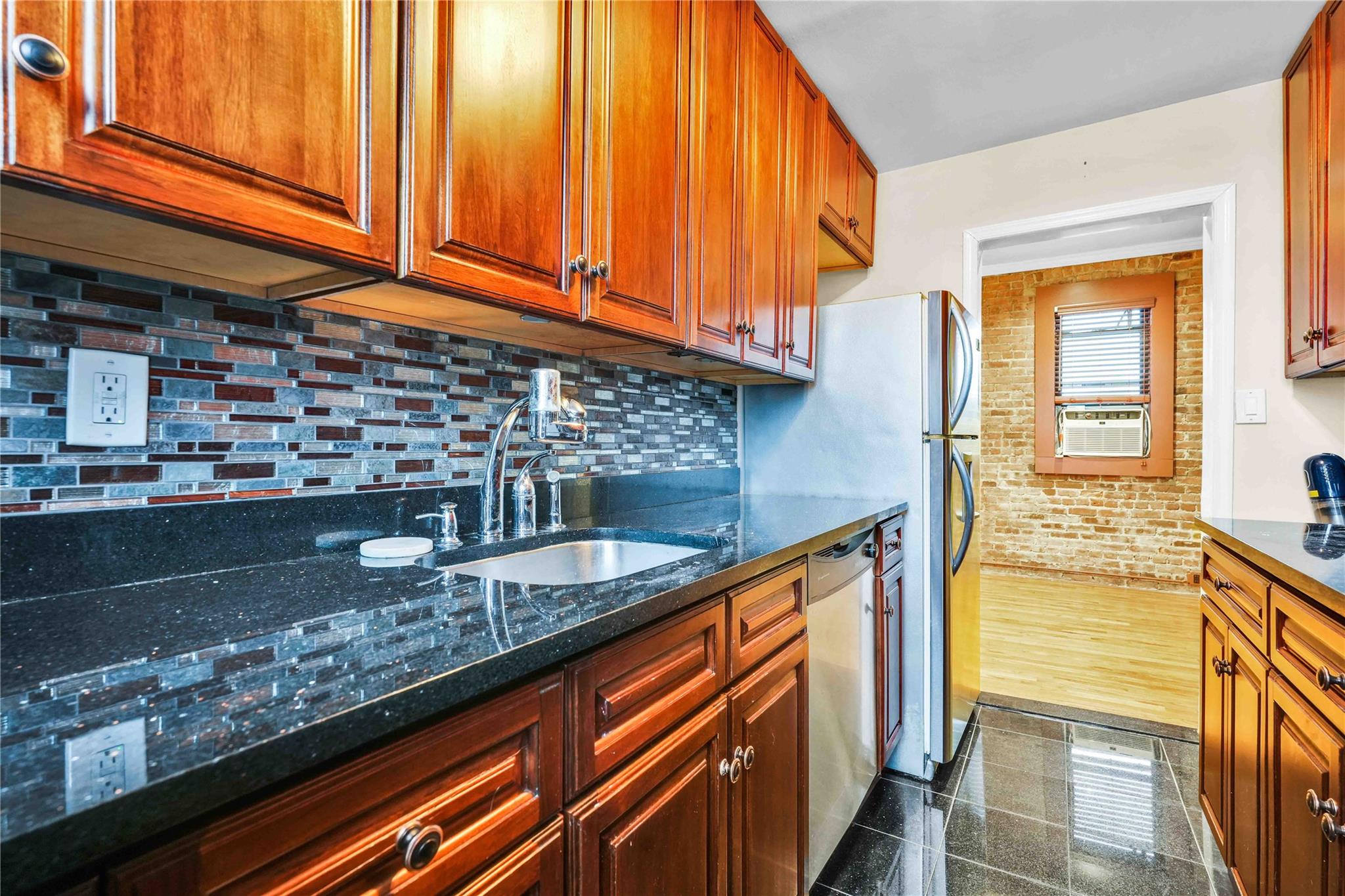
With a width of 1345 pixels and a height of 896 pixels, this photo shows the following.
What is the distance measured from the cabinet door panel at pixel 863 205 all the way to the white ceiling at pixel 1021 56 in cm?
18

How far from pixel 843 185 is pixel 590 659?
2.39 meters

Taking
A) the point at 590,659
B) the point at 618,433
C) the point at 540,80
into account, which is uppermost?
the point at 540,80

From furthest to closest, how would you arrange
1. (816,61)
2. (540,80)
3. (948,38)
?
(816,61) → (948,38) → (540,80)

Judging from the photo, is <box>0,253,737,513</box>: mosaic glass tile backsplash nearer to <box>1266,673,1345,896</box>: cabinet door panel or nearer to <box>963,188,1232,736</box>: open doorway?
<box>1266,673,1345,896</box>: cabinet door panel

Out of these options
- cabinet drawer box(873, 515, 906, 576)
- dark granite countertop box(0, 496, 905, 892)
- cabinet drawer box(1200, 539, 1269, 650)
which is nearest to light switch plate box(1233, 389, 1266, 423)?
cabinet drawer box(1200, 539, 1269, 650)

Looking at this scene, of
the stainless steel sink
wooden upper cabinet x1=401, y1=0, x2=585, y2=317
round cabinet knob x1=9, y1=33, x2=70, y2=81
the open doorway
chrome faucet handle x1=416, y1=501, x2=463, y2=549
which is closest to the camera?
round cabinet knob x1=9, y1=33, x2=70, y2=81

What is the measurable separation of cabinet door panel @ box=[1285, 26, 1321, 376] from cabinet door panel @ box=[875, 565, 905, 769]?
1486mm

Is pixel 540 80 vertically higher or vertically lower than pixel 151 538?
higher

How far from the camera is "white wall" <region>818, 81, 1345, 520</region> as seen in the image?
220cm

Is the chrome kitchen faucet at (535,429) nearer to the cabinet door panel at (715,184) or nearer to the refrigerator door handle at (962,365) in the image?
the cabinet door panel at (715,184)

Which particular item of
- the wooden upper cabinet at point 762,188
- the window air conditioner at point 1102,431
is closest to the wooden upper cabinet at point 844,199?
the wooden upper cabinet at point 762,188

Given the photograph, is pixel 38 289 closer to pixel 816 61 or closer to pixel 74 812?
pixel 74 812

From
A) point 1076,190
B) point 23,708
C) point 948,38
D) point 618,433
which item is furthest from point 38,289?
point 1076,190

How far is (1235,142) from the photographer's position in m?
2.34
